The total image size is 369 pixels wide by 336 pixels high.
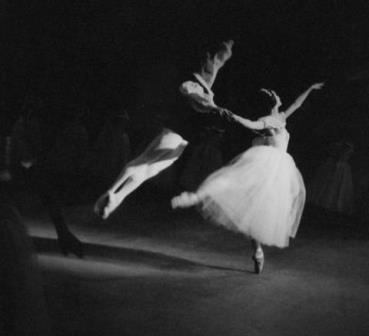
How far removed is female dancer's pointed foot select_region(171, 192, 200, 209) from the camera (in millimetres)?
4312

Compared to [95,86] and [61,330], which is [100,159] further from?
[61,330]

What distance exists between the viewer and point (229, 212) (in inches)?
184

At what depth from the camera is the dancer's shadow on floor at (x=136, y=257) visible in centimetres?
506

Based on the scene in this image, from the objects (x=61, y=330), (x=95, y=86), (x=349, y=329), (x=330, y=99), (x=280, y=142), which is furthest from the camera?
(x=330, y=99)

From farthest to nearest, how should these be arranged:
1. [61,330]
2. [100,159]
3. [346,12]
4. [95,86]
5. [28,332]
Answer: [100,159] < [95,86] < [346,12] < [61,330] < [28,332]

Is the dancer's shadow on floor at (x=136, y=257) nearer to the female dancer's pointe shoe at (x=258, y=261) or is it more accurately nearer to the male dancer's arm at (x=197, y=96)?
the female dancer's pointe shoe at (x=258, y=261)

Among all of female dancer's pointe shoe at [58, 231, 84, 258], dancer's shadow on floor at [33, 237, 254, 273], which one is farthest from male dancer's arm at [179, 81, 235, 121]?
female dancer's pointe shoe at [58, 231, 84, 258]

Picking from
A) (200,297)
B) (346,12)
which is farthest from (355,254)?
(346,12)

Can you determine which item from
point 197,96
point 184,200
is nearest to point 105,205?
point 184,200

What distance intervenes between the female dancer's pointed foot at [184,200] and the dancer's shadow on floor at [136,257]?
80 centimetres

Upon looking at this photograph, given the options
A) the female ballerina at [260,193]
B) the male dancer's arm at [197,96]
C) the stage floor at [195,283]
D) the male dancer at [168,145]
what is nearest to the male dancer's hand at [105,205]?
the male dancer at [168,145]

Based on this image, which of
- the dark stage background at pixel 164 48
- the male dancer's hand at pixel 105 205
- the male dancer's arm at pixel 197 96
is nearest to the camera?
the male dancer's arm at pixel 197 96

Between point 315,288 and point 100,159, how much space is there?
651cm

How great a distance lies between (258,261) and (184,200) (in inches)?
40.5
